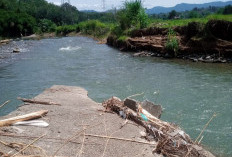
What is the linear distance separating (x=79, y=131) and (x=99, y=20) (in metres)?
49.9

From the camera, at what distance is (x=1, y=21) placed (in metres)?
57.5

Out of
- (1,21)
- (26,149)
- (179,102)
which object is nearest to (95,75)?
(179,102)

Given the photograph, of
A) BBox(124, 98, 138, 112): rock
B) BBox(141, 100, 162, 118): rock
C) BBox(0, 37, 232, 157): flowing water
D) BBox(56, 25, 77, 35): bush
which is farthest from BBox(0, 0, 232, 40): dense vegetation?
BBox(124, 98, 138, 112): rock

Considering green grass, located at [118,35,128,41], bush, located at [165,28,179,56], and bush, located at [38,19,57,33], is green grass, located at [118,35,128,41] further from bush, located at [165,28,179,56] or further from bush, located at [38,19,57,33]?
bush, located at [38,19,57,33]

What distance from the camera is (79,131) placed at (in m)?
5.57

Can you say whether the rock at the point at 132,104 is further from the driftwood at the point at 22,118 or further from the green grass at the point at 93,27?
the green grass at the point at 93,27

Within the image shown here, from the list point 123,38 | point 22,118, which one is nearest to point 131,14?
point 123,38

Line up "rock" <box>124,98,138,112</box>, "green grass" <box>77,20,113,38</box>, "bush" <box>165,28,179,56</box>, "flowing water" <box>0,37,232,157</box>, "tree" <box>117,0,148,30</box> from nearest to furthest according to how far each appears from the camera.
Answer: "rock" <box>124,98,138,112</box>
"flowing water" <box>0,37,232,157</box>
"bush" <box>165,28,179,56</box>
"tree" <box>117,0,148,30</box>
"green grass" <box>77,20,113,38</box>

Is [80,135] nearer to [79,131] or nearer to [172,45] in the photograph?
[79,131]

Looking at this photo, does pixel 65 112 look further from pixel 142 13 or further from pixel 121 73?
pixel 142 13

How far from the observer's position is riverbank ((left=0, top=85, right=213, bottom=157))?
480 centimetres

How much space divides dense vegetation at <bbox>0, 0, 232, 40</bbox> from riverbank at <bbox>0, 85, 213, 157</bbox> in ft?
45.2

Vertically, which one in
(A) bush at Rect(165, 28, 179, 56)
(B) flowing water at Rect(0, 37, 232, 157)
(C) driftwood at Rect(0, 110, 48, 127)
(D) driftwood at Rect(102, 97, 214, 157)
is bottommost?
(B) flowing water at Rect(0, 37, 232, 157)

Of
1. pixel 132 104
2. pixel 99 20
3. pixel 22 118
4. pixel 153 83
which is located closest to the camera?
pixel 22 118
